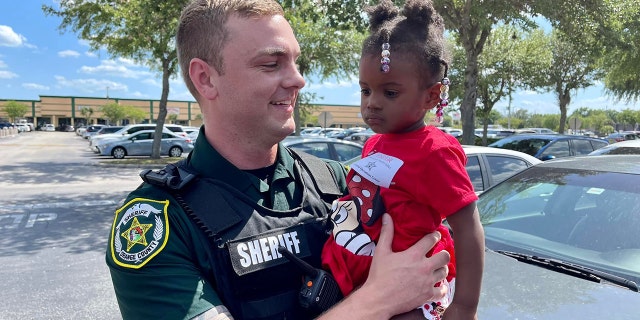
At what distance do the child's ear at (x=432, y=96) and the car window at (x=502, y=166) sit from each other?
4957 millimetres

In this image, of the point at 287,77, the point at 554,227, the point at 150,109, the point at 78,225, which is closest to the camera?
the point at 287,77

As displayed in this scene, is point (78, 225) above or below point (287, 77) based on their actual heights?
below

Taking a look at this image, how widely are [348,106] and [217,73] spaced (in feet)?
281

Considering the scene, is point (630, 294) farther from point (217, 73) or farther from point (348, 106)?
point (348, 106)

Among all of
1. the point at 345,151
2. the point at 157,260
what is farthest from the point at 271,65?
the point at 345,151

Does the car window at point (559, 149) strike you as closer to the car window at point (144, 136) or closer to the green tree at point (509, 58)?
the green tree at point (509, 58)

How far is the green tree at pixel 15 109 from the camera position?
78188 millimetres

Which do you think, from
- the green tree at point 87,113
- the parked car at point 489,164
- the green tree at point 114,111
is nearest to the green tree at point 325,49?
the parked car at point 489,164

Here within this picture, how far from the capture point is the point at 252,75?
1.58m

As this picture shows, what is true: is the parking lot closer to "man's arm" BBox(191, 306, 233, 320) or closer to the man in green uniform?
the man in green uniform

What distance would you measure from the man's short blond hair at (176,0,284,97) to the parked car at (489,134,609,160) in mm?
10571

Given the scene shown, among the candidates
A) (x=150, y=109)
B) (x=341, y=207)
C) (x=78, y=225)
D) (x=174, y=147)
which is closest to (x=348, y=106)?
(x=150, y=109)

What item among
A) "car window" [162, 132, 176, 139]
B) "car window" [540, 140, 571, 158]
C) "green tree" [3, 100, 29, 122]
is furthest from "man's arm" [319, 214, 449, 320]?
"green tree" [3, 100, 29, 122]

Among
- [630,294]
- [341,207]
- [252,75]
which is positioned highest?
[252,75]
